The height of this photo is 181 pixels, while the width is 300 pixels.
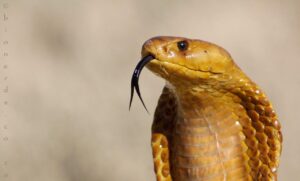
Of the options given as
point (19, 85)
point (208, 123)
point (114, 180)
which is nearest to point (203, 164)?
point (208, 123)

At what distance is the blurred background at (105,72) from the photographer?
3.68 metres

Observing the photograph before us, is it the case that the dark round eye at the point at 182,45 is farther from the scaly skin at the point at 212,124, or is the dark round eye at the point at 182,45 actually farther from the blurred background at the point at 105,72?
the blurred background at the point at 105,72

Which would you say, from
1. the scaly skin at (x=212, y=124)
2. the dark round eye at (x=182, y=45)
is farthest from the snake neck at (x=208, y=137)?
the dark round eye at (x=182, y=45)

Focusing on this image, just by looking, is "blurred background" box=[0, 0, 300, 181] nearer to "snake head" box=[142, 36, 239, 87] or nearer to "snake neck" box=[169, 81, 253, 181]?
"snake neck" box=[169, 81, 253, 181]

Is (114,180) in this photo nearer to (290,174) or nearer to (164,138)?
(290,174)

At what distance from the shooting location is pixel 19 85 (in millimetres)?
3801

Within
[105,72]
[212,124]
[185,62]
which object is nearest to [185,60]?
[185,62]

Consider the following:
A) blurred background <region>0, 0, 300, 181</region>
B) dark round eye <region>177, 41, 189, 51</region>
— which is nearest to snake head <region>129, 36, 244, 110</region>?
dark round eye <region>177, 41, 189, 51</region>

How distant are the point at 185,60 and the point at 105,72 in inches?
96.5

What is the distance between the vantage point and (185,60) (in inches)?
57.4

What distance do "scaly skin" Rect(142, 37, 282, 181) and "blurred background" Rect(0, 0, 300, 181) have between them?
199 centimetres

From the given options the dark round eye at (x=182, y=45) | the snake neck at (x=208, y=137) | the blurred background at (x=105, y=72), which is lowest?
the blurred background at (x=105, y=72)

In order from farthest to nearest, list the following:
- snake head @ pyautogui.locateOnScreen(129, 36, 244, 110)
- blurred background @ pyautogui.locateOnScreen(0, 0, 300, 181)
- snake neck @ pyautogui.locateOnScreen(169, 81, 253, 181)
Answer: blurred background @ pyautogui.locateOnScreen(0, 0, 300, 181) < snake neck @ pyautogui.locateOnScreen(169, 81, 253, 181) < snake head @ pyautogui.locateOnScreen(129, 36, 244, 110)

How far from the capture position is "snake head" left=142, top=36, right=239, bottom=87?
56.7 inches
